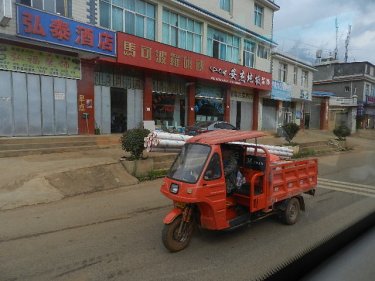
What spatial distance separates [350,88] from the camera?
1775 inches

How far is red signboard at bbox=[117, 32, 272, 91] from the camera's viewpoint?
51.5ft

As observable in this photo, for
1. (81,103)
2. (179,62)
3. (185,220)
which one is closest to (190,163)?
(185,220)

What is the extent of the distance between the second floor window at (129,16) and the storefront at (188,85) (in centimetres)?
127

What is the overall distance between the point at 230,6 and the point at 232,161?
20814 mm

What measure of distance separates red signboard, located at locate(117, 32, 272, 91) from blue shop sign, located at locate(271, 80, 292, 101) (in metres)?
3.30

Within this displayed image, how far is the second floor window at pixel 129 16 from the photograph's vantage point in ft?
52.0

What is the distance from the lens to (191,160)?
4984 millimetres

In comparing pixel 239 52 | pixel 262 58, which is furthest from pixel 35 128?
pixel 262 58

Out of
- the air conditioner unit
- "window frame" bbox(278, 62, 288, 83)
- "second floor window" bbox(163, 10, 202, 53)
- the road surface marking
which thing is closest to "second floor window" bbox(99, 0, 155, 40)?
"second floor window" bbox(163, 10, 202, 53)

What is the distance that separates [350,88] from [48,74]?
42.4m

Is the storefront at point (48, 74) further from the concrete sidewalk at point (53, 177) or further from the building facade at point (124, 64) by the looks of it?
the concrete sidewalk at point (53, 177)

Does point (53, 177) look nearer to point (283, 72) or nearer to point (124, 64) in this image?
point (124, 64)

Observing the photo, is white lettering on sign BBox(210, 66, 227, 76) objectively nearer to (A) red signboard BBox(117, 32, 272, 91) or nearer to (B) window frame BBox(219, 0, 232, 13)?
(A) red signboard BBox(117, 32, 272, 91)

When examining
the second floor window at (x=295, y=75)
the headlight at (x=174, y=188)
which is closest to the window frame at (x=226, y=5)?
the second floor window at (x=295, y=75)
